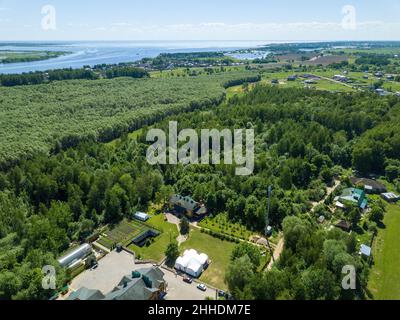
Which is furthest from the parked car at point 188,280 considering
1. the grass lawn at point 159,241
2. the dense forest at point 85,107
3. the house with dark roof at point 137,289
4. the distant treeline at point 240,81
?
the distant treeline at point 240,81

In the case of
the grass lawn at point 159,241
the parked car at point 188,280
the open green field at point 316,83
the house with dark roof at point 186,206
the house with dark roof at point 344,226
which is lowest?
the parked car at point 188,280

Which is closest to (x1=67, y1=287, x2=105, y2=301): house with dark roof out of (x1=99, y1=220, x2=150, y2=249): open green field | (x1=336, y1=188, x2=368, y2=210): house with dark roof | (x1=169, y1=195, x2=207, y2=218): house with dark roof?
(x1=99, y1=220, x2=150, y2=249): open green field

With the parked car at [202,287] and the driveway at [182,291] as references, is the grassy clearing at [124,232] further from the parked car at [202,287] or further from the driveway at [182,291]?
the parked car at [202,287]

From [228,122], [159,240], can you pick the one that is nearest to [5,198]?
[159,240]

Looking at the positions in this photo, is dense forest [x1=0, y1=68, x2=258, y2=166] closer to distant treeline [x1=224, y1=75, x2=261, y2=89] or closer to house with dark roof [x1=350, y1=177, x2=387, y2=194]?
distant treeline [x1=224, y1=75, x2=261, y2=89]

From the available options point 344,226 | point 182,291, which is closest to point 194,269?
point 182,291
